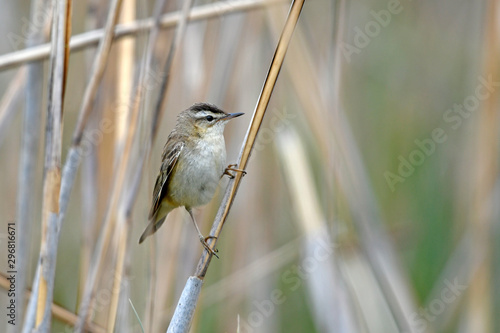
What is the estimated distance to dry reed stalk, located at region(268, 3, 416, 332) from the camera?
9.07 feet

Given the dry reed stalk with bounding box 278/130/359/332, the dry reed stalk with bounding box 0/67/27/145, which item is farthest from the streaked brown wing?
the dry reed stalk with bounding box 0/67/27/145

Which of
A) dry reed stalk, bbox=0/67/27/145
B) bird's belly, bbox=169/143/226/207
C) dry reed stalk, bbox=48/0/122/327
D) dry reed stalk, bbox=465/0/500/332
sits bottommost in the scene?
dry reed stalk, bbox=465/0/500/332

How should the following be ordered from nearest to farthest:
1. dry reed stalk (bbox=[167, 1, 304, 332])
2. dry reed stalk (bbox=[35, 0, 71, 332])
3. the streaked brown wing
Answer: dry reed stalk (bbox=[167, 1, 304, 332])
dry reed stalk (bbox=[35, 0, 71, 332])
the streaked brown wing

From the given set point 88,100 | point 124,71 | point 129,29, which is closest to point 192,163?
point 124,71

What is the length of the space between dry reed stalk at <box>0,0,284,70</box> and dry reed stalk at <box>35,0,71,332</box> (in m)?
0.40

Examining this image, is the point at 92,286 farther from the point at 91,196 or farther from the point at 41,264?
the point at 91,196

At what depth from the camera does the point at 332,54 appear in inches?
106

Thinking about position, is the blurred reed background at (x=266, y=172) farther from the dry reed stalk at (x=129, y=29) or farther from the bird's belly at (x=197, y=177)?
the bird's belly at (x=197, y=177)

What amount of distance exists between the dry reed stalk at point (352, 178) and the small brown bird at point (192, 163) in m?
0.40

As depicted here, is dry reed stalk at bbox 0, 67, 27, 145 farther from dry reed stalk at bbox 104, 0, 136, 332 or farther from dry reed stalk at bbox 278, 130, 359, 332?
dry reed stalk at bbox 278, 130, 359, 332

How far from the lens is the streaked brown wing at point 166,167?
302cm

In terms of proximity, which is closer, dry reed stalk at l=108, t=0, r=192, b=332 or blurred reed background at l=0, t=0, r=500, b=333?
dry reed stalk at l=108, t=0, r=192, b=332

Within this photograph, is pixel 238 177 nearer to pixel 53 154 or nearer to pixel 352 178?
pixel 53 154

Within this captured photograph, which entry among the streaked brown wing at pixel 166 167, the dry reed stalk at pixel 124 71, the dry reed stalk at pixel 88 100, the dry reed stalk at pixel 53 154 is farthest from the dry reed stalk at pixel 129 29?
the streaked brown wing at pixel 166 167
